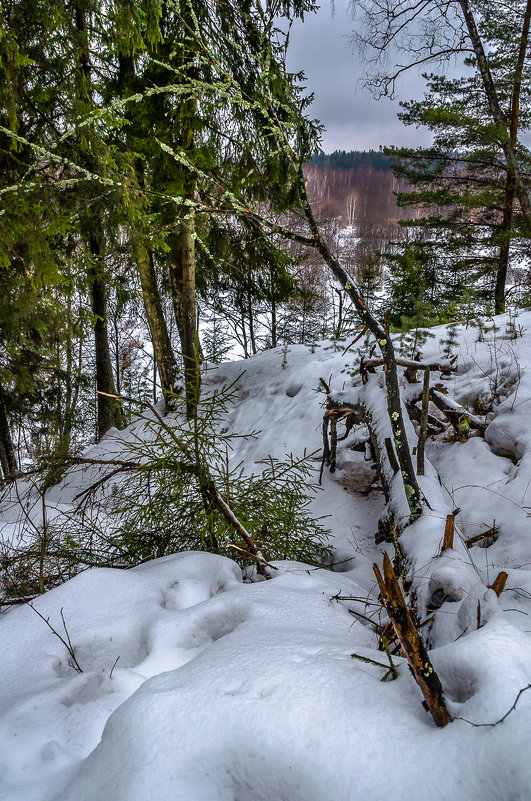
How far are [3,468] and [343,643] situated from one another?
9.15 m

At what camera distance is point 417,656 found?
892 millimetres

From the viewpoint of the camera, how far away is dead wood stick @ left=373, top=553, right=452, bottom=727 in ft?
2.83

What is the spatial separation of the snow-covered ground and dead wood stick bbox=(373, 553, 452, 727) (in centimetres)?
4

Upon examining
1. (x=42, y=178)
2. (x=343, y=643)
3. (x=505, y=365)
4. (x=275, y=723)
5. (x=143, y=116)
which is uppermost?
(x=143, y=116)

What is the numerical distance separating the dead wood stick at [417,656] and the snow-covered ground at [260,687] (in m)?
0.04

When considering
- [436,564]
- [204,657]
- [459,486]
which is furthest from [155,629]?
[459,486]

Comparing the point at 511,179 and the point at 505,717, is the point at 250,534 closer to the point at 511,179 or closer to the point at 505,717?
the point at 505,717

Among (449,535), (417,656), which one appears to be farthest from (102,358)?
(417,656)

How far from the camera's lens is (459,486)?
3.09 meters

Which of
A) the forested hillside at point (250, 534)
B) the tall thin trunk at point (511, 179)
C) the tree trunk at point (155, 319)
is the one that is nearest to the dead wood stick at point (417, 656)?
the forested hillside at point (250, 534)

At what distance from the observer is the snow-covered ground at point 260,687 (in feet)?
2.67

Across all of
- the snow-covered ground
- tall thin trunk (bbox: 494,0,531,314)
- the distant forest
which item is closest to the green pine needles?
the snow-covered ground

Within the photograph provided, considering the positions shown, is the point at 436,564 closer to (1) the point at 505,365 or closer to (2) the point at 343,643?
(2) the point at 343,643

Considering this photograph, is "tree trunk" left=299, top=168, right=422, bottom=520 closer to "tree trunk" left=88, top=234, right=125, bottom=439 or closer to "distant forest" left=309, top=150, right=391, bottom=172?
"tree trunk" left=88, top=234, right=125, bottom=439
